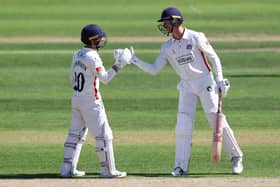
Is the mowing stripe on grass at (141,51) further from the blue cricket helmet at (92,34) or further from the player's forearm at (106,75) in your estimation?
the player's forearm at (106,75)

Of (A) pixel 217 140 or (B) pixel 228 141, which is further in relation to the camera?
(B) pixel 228 141

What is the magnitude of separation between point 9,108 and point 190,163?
6205mm

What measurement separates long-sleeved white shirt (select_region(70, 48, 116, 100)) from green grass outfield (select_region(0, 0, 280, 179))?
104 cm

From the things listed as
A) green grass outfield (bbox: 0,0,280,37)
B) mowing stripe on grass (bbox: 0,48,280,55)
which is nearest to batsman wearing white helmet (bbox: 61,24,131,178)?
mowing stripe on grass (bbox: 0,48,280,55)

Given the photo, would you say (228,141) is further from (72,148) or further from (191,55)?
(72,148)

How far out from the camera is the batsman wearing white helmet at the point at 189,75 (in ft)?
41.9

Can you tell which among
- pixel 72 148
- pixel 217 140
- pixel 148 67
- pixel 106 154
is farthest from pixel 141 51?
pixel 106 154

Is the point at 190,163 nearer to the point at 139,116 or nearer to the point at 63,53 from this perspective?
the point at 139,116

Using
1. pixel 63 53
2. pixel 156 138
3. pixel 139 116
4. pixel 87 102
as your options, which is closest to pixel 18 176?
pixel 87 102

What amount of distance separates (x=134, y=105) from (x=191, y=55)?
21.8ft

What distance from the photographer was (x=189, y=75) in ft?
42.2

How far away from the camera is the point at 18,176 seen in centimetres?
1261

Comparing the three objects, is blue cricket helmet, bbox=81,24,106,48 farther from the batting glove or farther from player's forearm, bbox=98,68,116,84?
player's forearm, bbox=98,68,116,84

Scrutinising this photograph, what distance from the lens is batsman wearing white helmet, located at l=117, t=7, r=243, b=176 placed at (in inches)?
503
